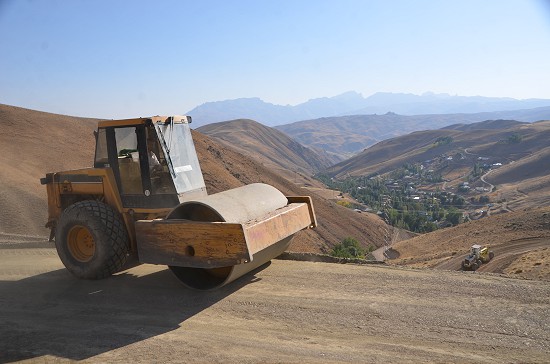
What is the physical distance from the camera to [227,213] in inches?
234

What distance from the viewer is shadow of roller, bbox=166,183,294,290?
237 inches

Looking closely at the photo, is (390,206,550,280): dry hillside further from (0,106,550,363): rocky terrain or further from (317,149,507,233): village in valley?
(317,149,507,233): village in valley

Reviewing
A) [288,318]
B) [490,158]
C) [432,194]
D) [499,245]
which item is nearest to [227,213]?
[288,318]

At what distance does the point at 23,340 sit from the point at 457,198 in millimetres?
67074

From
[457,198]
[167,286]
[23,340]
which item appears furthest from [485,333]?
[457,198]

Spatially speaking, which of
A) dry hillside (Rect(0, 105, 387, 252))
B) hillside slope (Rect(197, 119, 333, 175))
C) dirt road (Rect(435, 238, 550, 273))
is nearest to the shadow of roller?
dirt road (Rect(435, 238, 550, 273))

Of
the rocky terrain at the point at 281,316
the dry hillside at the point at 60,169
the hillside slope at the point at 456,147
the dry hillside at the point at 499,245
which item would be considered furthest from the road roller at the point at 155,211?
the hillside slope at the point at 456,147

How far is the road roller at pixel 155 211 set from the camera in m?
6.09

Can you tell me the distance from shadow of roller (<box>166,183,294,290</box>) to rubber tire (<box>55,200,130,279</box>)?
857 mm

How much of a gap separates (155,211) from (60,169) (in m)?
20.2

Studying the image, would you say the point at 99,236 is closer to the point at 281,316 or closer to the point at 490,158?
the point at 281,316

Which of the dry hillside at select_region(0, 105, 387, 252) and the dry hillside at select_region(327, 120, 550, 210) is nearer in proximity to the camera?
the dry hillside at select_region(0, 105, 387, 252)

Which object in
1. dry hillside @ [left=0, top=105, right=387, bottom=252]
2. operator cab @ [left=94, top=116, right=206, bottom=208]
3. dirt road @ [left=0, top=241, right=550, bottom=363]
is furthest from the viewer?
dry hillside @ [left=0, top=105, right=387, bottom=252]

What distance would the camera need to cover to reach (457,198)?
65.1 meters
